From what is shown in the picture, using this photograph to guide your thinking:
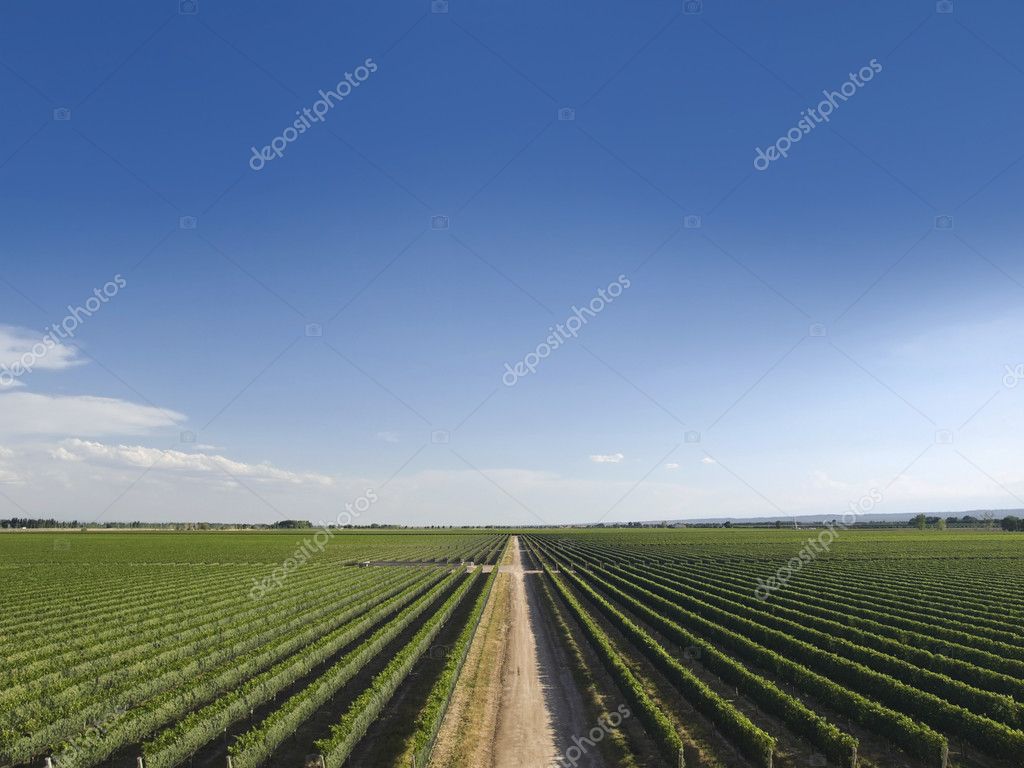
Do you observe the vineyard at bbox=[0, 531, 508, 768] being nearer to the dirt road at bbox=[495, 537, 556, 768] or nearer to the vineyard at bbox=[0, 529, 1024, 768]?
the vineyard at bbox=[0, 529, 1024, 768]

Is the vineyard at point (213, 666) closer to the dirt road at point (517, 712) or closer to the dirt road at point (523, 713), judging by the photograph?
the dirt road at point (517, 712)

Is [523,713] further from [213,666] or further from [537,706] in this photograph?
[213,666]

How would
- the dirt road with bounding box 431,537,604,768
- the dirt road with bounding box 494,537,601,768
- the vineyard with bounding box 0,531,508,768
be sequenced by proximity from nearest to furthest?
the vineyard with bounding box 0,531,508,768, the dirt road with bounding box 431,537,604,768, the dirt road with bounding box 494,537,601,768

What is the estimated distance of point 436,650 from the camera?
28.8m

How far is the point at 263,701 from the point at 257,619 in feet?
45.2

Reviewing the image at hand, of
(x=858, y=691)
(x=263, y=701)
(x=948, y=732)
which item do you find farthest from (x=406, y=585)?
(x=948, y=732)

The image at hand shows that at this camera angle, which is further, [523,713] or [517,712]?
[517,712]

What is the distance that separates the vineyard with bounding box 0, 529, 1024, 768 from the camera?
16.2 m

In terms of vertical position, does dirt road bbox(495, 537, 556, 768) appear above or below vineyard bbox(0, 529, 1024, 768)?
below

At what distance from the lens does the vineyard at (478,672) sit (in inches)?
639

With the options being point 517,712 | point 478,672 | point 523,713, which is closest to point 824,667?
point 523,713

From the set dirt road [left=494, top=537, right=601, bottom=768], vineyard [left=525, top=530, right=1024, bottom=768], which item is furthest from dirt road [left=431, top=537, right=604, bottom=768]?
vineyard [left=525, top=530, right=1024, bottom=768]

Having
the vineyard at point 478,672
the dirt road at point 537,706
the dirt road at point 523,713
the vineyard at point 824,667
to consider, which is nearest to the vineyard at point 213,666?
the vineyard at point 478,672

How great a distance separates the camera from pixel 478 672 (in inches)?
995
